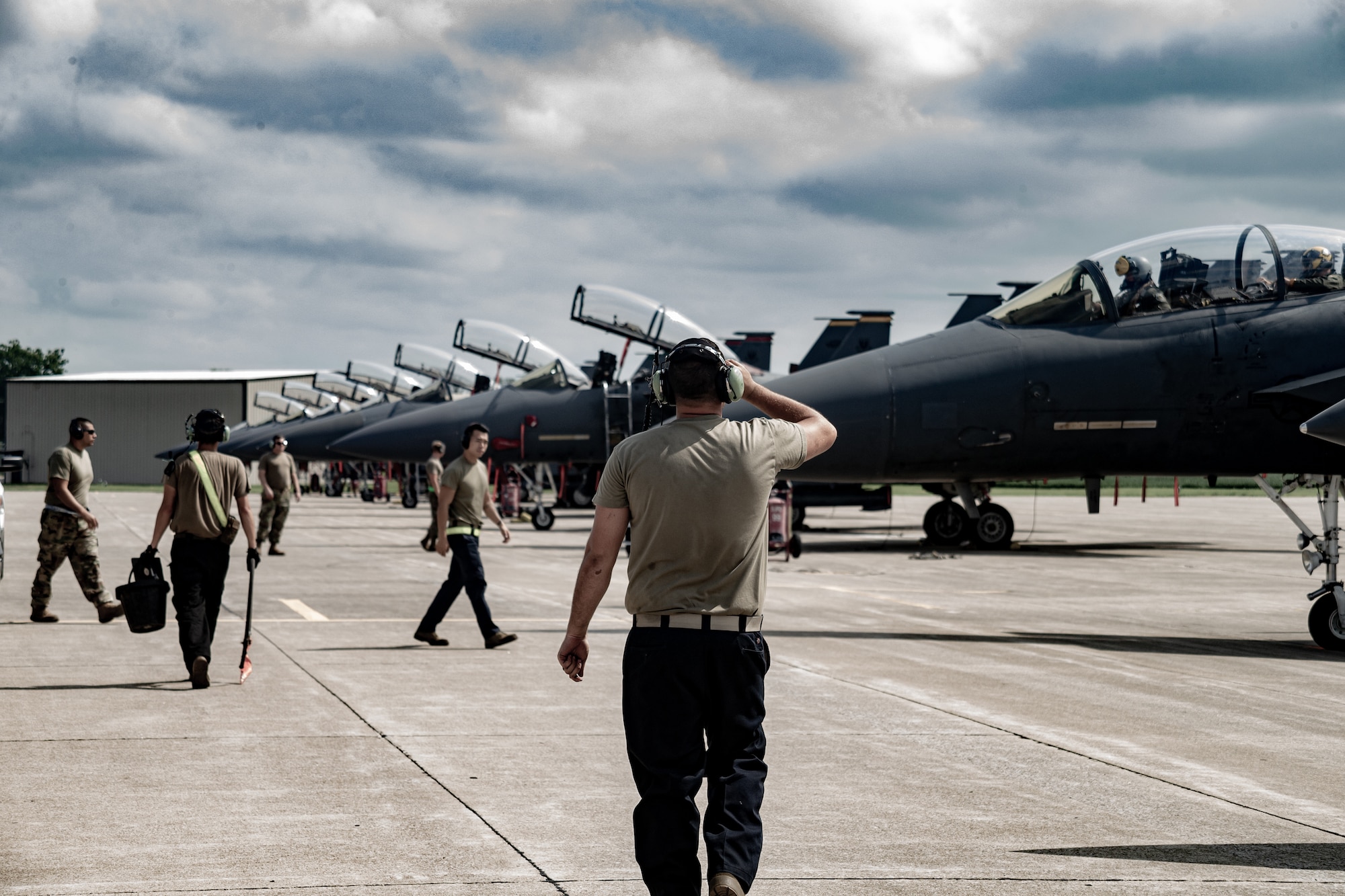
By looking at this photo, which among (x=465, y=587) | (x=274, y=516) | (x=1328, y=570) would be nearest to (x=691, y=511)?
(x=465, y=587)

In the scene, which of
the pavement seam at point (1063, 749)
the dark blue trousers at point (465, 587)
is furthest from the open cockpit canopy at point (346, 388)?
the pavement seam at point (1063, 749)

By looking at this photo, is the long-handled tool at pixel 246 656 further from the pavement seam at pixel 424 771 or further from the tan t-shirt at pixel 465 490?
the tan t-shirt at pixel 465 490

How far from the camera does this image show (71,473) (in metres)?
11.9

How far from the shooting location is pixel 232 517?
8812 mm

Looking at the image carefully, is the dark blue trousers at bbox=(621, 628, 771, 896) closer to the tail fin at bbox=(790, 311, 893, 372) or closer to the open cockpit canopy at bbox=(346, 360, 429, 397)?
the tail fin at bbox=(790, 311, 893, 372)

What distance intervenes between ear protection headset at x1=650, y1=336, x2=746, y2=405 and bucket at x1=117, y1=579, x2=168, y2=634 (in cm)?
544

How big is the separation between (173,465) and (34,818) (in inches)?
150

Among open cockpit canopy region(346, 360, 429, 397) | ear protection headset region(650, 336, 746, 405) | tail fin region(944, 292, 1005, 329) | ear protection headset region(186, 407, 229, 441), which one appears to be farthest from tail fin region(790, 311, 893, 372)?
ear protection headset region(650, 336, 746, 405)

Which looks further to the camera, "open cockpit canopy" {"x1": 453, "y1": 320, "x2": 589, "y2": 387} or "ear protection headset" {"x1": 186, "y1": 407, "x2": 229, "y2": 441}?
"open cockpit canopy" {"x1": 453, "y1": 320, "x2": 589, "y2": 387}

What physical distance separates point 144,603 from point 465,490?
2.65 m

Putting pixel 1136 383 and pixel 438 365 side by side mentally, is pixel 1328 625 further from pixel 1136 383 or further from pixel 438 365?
pixel 438 365

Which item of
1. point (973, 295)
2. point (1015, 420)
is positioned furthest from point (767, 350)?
point (1015, 420)

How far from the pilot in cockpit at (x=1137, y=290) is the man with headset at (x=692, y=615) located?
408 inches

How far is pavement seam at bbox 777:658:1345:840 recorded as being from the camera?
539 centimetres
